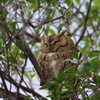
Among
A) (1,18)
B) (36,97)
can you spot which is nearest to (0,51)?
(1,18)

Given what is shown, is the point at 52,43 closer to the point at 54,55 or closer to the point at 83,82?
the point at 54,55

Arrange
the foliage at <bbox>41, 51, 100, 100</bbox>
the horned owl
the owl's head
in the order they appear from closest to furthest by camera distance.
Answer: the foliage at <bbox>41, 51, 100, 100</bbox> → the horned owl → the owl's head

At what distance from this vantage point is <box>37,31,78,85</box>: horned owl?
2383 millimetres

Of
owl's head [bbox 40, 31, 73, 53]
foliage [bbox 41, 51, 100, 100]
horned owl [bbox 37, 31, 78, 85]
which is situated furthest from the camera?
owl's head [bbox 40, 31, 73, 53]

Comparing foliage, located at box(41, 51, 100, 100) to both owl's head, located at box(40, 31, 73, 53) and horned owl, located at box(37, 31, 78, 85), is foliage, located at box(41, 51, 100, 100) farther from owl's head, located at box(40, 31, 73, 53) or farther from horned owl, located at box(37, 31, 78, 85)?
owl's head, located at box(40, 31, 73, 53)

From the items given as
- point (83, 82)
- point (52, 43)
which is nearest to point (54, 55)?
point (52, 43)

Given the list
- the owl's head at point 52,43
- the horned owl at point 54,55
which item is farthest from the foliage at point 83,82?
the owl's head at point 52,43

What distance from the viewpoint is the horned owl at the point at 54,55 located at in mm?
2383

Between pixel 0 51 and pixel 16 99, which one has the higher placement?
pixel 0 51

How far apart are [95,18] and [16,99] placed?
211 cm

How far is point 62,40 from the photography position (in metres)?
2.69

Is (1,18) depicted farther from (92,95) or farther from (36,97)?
(92,95)

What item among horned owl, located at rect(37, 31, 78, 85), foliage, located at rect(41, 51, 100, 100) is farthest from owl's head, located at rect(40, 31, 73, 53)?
foliage, located at rect(41, 51, 100, 100)

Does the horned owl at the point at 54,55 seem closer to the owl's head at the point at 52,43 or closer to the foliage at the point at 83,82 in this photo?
the owl's head at the point at 52,43
